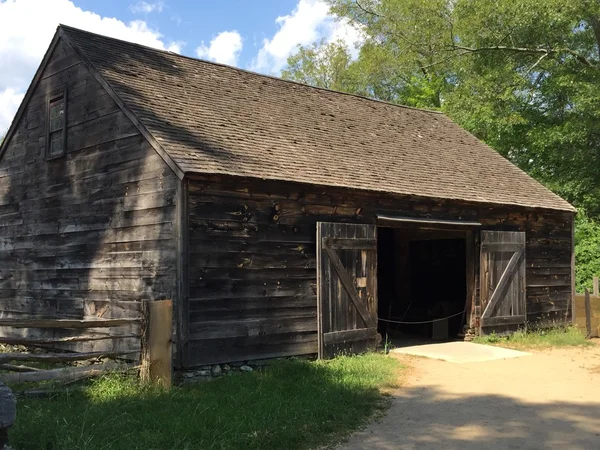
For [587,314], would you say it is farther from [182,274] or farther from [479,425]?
[182,274]

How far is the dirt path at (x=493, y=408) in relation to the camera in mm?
6207

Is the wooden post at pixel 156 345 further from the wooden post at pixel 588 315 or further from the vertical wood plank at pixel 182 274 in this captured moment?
the wooden post at pixel 588 315

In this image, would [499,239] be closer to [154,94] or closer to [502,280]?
[502,280]

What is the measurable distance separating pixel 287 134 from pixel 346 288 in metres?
3.21

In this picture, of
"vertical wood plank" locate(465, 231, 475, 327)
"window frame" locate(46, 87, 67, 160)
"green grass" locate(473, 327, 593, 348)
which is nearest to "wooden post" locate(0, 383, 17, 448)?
"window frame" locate(46, 87, 67, 160)

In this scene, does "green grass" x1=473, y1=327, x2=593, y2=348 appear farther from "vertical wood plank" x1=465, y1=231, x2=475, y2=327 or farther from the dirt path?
the dirt path

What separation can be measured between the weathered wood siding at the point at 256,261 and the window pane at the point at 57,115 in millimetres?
4415

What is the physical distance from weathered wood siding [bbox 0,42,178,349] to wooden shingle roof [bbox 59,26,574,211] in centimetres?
50

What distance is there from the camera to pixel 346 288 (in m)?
11.1

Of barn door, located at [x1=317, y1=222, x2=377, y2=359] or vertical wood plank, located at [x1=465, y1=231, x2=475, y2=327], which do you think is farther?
vertical wood plank, located at [x1=465, y1=231, x2=475, y2=327]

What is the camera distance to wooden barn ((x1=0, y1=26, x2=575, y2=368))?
9.52m

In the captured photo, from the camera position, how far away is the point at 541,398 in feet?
26.6

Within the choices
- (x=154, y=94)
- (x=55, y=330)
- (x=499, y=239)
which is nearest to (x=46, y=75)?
(x=154, y=94)

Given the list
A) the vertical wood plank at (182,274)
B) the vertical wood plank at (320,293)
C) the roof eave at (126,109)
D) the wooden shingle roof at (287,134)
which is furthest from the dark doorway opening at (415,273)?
the roof eave at (126,109)
